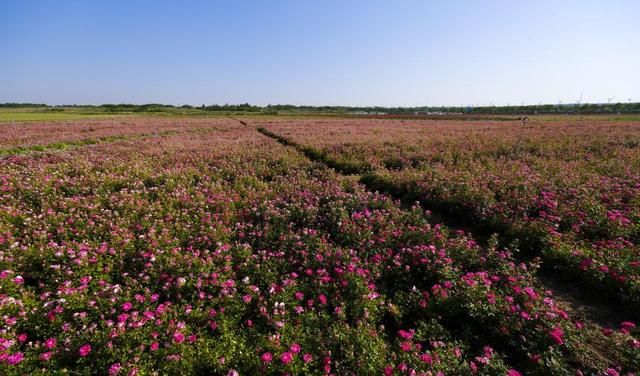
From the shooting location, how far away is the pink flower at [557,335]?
352 cm

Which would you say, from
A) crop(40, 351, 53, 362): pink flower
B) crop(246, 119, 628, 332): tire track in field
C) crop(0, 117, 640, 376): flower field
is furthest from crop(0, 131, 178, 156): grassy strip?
crop(246, 119, 628, 332): tire track in field

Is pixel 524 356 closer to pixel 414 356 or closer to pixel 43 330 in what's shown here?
pixel 414 356

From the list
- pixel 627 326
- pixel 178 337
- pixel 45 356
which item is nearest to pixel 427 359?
pixel 627 326

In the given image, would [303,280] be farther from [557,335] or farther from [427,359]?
[557,335]

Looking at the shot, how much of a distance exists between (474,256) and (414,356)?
2.76 meters

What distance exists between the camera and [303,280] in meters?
4.96

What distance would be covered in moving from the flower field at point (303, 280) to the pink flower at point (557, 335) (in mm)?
22

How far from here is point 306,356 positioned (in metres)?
3.38

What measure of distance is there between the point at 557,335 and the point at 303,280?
11.4 feet

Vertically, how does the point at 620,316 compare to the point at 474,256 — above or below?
below

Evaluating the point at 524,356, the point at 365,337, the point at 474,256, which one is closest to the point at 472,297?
the point at 524,356

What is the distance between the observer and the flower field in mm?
3438

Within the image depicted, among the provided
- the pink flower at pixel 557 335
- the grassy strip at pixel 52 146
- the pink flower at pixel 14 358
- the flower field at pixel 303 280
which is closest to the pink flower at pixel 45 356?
the flower field at pixel 303 280

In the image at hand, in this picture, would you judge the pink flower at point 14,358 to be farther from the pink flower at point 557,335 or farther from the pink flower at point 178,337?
the pink flower at point 557,335
